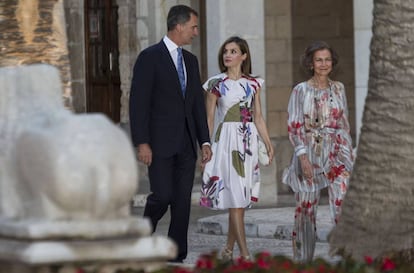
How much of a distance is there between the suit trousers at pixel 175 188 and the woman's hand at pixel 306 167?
801 mm

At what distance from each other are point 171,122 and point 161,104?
15 cm

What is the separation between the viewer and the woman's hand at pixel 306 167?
475 inches

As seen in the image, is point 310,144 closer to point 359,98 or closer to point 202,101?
point 202,101

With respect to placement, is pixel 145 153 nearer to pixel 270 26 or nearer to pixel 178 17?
pixel 178 17

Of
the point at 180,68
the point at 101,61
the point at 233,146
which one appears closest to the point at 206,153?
the point at 180,68

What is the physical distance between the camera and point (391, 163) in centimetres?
930

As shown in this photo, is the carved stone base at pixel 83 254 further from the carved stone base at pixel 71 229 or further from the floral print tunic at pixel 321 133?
the floral print tunic at pixel 321 133

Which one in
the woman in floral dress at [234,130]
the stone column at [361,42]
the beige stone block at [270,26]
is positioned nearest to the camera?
the woman in floral dress at [234,130]

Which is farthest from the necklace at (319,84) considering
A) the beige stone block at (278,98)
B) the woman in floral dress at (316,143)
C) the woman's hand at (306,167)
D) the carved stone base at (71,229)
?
the beige stone block at (278,98)

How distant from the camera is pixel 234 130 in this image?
43.5 feet

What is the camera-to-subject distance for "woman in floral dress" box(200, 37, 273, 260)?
43.2 feet

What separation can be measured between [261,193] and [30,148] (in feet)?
39.7

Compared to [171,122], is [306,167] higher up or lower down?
lower down

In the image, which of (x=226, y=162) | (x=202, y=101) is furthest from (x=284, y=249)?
(x=202, y=101)
